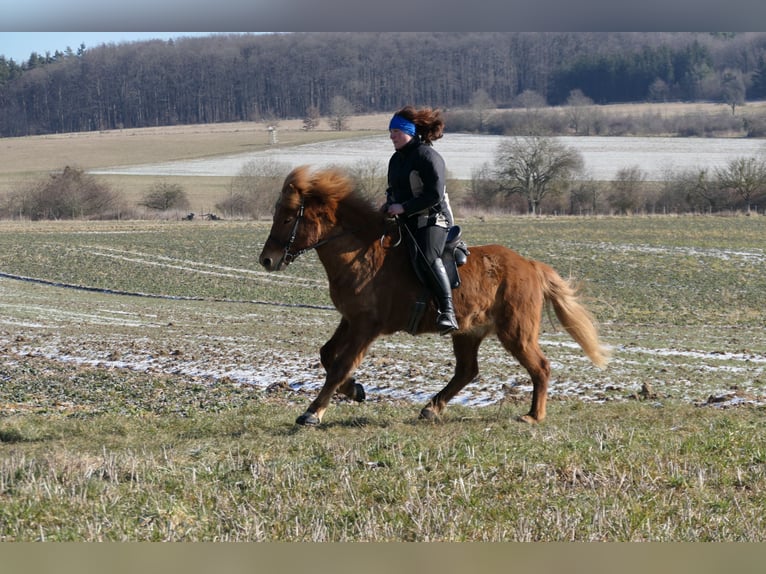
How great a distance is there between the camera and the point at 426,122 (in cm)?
778

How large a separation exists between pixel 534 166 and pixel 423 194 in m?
50.9

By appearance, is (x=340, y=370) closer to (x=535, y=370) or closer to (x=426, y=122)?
(x=535, y=370)

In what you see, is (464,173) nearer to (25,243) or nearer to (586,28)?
(25,243)

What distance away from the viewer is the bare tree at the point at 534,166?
2248 inches

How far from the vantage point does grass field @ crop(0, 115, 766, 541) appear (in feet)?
15.6

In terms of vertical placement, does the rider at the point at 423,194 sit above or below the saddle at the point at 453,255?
above

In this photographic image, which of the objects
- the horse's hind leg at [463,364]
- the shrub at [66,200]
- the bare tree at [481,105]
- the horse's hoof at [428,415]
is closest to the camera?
the horse's hoof at [428,415]

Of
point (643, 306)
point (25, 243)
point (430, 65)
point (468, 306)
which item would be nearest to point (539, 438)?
point (468, 306)

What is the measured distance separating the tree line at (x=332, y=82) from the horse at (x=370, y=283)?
84.6 feet

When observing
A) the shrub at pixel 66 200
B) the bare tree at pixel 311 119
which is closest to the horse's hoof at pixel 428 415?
the bare tree at pixel 311 119

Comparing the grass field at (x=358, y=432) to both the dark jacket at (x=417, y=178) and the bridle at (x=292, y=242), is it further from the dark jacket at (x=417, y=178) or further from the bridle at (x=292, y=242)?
the dark jacket at (x=417, y=178)

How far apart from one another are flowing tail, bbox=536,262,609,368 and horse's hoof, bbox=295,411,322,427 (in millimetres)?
2739

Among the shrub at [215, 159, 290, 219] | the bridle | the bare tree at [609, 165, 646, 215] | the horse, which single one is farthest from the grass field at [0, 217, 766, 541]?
the bare tree at [609, 165, 646, 215]

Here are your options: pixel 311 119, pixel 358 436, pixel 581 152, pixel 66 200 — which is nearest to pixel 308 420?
pixel 358 436
